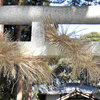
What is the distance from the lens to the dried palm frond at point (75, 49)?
1018mm

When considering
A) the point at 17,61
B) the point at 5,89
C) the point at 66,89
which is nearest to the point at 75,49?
the point at 17,61

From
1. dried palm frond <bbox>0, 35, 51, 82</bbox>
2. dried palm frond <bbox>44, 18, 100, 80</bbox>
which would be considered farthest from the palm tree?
dried palm frond <bbox>44, 18, 100, 80</bbox>

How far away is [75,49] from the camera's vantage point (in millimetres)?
1017

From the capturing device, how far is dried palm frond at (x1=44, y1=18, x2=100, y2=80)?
102 cm

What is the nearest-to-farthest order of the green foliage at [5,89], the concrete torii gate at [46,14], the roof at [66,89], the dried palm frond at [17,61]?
the dried palm frond at [17,61] < the concrete torii gate at [46,14] < the green foliage at [5,89] < the roof at [66,89]

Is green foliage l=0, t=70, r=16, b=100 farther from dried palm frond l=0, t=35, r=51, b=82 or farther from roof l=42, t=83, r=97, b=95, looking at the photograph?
dried palm frond l=0, t=35, r=51, b=82

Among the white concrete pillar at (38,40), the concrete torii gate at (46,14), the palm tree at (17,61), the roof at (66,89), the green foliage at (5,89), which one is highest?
the concrete torii gate at (46,14)

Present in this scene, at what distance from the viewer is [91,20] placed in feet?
3.84

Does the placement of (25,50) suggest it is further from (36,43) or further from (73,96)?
(73,96)

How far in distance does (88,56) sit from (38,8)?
52cm

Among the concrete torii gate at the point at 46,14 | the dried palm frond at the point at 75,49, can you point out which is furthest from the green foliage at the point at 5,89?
the dried palm frond at the point at 75,49

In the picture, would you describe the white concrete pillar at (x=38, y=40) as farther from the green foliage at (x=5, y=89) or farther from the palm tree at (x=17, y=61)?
the green foliage at (x=5, y=89)

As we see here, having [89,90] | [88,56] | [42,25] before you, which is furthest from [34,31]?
[89,90]

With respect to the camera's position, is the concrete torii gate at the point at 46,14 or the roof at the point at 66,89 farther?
the roof at the point at 66,89
